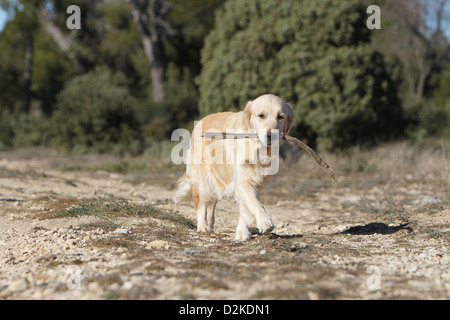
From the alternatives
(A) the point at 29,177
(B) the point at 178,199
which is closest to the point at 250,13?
(A) the point at 29,177

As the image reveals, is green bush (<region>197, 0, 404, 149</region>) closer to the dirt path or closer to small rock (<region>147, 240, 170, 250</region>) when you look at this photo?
the dirt path

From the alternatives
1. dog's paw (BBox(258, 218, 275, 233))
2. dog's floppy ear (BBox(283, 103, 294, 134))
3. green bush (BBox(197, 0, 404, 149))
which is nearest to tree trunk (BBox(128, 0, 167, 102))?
Answer: green bush (BBox(197, 0, 404, 149))

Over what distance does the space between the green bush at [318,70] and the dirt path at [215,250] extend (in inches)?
289

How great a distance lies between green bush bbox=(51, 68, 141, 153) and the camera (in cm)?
1956

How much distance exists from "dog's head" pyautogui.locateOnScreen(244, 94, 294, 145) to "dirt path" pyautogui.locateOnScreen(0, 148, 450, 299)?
1.14 metres

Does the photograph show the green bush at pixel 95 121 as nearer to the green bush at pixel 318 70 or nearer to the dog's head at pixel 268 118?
the green bush at pixel 318 70

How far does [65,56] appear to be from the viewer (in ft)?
100

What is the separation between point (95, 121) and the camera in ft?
64.3

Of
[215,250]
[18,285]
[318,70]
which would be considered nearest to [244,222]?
[215,250]

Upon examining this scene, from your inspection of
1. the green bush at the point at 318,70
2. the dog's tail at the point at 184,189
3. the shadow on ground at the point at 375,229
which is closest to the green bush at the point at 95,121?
the green bush at the point at 318,70

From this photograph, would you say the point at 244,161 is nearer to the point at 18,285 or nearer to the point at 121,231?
the point at 121,231

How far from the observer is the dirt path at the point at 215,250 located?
4.25 metres

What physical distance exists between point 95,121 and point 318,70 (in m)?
7.86
